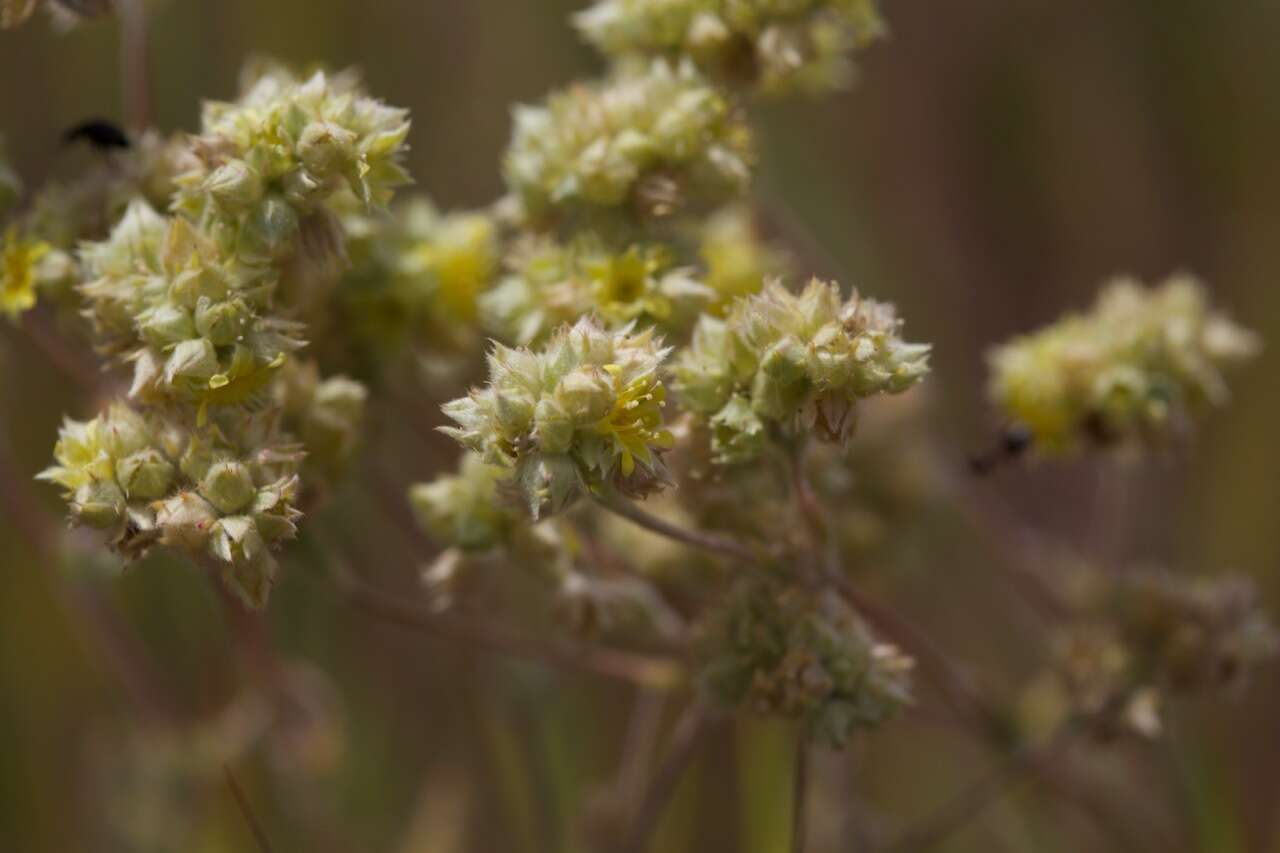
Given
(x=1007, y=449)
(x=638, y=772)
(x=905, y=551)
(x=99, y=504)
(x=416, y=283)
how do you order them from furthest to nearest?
(x=905, y=551)
(x=638, y=772)
(x=1007, y=449)
(x=416, y=283)
(x=99, y=504)

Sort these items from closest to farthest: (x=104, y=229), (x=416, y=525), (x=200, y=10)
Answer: (x=104, y=229), (x=416, y=525), (x=200, y=10)

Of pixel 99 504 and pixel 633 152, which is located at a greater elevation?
pixel 633 152

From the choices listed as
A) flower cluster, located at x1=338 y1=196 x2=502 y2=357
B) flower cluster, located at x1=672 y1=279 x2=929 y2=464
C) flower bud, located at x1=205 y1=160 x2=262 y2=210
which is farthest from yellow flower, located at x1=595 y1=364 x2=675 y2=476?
flower cluster, located at x1=338 y1=196 x2=502 y2=357

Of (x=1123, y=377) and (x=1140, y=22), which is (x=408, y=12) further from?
(x=1123, y=377)

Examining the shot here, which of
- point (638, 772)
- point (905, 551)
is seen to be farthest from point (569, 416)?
point (905, 551)

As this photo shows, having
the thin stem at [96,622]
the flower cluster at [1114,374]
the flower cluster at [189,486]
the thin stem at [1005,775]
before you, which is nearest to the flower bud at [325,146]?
the flower cluster at [189,486]

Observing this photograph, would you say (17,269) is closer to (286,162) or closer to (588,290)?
(286,162)

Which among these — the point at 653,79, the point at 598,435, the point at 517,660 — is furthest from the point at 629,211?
the point at 517,660
